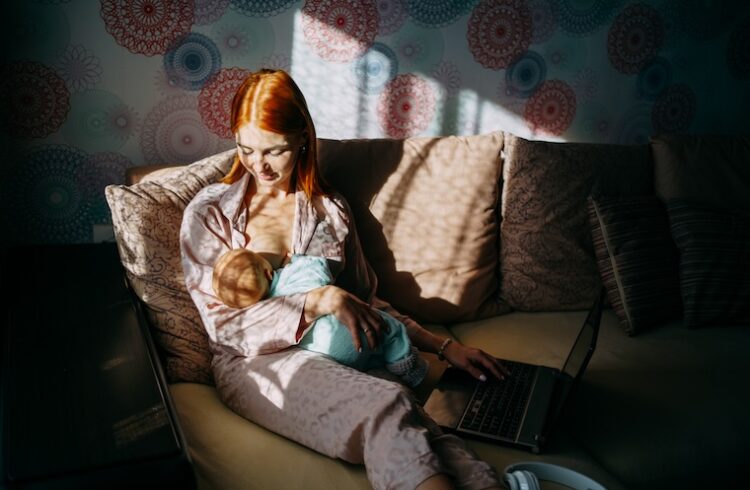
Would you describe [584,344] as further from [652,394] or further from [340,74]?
[340,74]

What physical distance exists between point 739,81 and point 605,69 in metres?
0.74

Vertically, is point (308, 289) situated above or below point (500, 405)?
above

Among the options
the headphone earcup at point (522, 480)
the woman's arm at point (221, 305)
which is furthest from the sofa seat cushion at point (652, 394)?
the woman's arm at point (221, 305)

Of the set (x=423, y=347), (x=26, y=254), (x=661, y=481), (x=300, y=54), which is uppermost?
(x=300, y=54)

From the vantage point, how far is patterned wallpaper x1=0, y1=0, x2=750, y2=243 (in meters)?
1.76

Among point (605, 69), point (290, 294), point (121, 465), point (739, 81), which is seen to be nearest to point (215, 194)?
point (290, 294)

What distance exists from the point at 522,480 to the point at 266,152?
89 cm

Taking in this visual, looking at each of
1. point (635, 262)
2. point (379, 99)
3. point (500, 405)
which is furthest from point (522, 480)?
point (379, 99)

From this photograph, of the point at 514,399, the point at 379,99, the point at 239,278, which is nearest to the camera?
the point at 239,278

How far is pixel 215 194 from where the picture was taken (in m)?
1.56

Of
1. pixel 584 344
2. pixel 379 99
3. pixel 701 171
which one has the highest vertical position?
pixel 379 99

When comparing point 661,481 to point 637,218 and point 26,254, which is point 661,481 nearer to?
point 637,218

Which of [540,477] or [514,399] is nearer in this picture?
[540,477]

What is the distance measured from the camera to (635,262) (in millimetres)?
1963
